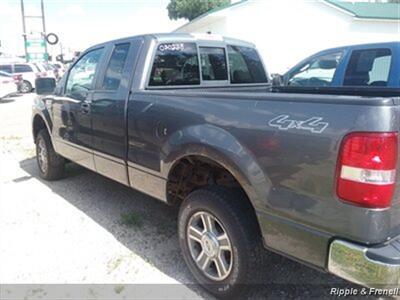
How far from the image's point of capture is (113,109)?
3691 millimetres

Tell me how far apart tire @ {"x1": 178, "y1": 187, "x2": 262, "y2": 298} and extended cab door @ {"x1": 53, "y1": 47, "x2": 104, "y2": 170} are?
1751 millimetres

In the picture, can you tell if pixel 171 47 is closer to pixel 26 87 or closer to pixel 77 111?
pixel 77 111

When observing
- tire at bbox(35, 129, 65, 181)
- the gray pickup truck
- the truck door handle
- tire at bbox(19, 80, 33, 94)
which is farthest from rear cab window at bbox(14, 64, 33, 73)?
the truck door handle

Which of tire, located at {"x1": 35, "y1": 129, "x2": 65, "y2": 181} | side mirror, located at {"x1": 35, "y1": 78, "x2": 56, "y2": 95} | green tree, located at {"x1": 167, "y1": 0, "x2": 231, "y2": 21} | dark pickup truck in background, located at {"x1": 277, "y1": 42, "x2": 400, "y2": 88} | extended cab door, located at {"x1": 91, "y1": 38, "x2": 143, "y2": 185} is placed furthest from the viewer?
green tree, located at {"x1": 167, "y1": 0, "x2": 231, "y2": 21}

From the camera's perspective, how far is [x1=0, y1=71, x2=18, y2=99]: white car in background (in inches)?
679

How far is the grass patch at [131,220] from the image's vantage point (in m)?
4.17

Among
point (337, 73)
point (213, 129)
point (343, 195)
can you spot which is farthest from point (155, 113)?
point (337, 73)

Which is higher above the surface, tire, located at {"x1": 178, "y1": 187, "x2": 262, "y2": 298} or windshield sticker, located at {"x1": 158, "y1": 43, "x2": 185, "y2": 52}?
windshield sticker, located at {"x1": 158, "y1": 43, "x2": 185, "y2": 52}

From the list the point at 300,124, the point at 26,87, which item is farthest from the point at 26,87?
the point at 300,124

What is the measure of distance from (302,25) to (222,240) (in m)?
19.4

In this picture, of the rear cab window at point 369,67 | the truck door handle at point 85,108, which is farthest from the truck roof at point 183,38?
the rear cab window at point 369,67

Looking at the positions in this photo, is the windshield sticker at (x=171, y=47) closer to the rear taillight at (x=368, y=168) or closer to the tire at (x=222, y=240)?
the tire at (x=222, y=240)

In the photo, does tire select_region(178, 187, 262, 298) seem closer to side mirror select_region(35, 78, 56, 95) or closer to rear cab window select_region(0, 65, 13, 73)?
side mirror select_region(35, 78, 56, 95)

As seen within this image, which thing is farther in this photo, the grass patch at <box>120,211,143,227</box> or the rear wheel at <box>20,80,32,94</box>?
the rear wheel at <box>20,80,32,94</box>
